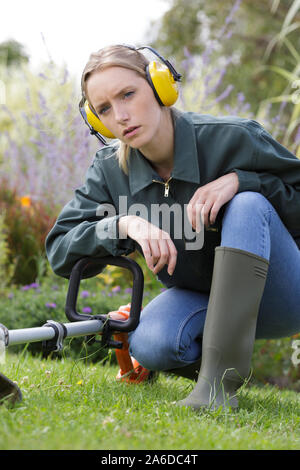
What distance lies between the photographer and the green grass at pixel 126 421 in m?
1.41

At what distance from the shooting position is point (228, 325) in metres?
1.80

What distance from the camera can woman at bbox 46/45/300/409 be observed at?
72.1 inches

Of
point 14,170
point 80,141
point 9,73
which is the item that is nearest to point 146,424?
point 80,141

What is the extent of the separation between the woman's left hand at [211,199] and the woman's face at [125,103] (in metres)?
0.28

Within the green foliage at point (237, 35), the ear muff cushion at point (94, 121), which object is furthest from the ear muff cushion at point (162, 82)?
the green foliage at point (237, 35)

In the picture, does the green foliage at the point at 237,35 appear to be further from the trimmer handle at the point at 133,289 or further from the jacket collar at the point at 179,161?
A: the trimmer handle at the point at 133,289

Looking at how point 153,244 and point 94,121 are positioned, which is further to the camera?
point 94,121

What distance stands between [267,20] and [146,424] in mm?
11657

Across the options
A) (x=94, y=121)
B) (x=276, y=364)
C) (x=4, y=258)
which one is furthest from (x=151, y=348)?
(x=4, y=258)

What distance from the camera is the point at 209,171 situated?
85.9 inches

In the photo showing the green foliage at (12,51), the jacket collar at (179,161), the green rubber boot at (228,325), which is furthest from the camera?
the green foliage at (12,51)

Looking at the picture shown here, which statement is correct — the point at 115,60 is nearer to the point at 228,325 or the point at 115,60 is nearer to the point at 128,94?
the point at 128,94

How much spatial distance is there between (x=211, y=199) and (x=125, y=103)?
1.49 feet
